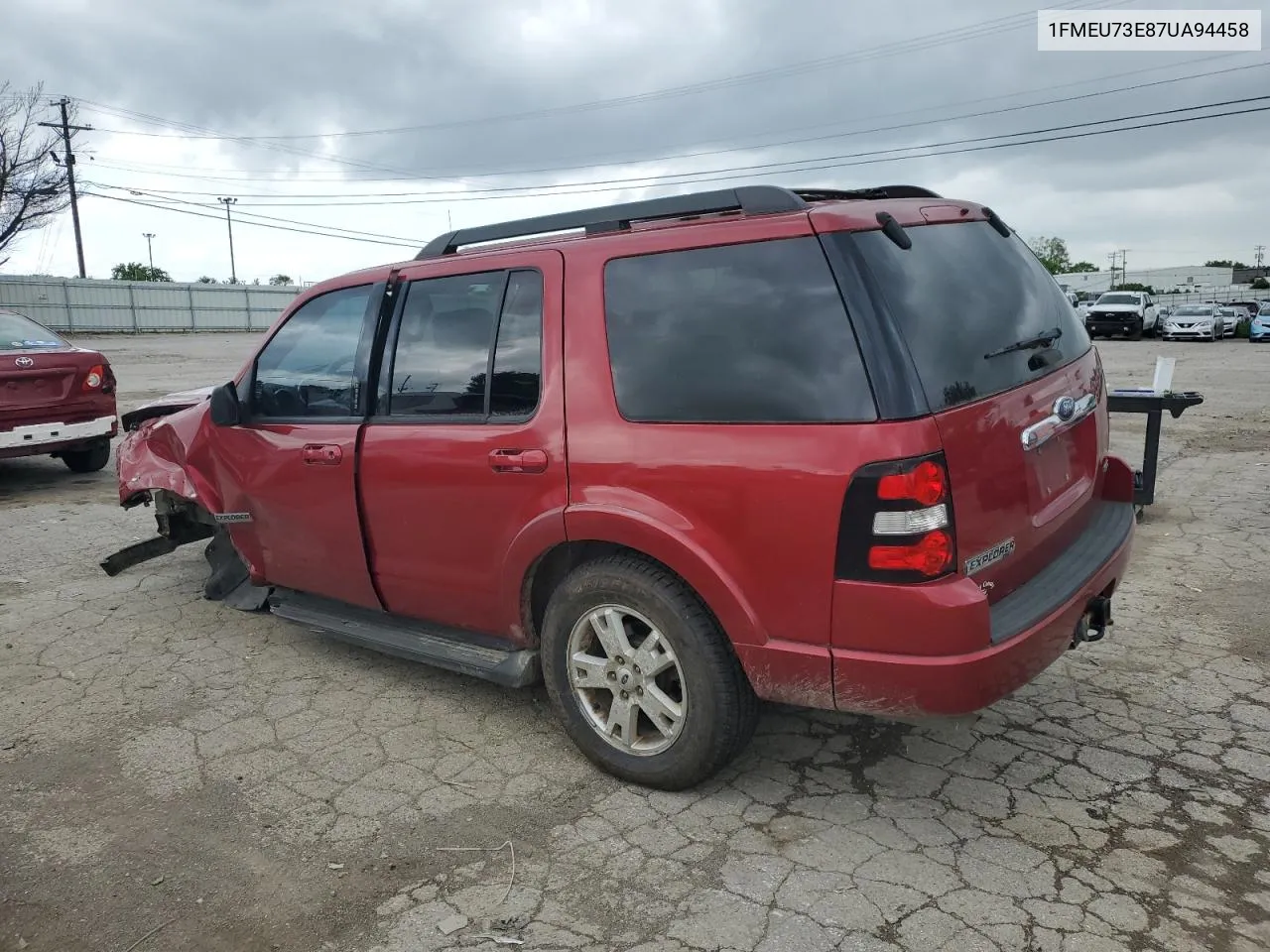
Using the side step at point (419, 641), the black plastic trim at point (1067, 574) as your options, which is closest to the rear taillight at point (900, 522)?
the black plastic trim at point (1067, 574)

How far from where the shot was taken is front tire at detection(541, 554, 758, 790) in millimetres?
2943

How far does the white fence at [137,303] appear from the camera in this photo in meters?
39.9

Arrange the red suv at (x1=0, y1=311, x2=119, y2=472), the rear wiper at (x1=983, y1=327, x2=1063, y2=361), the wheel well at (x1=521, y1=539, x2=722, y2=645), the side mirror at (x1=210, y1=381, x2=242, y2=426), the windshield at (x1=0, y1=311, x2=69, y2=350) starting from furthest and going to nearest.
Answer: the windshield at (x1=0, y1=311, x2=69, y2=350)
the red suv at (x1=0, y1=311, x2=119, y2=472)
the side mirror at (x1=210, y1=381, x2=242, y2=426)
the wheel well at (x1=521, y1=539, x2=722, y2=645)
the rear wiper at (x1=983, y1=327, x2=1063, y2=361)

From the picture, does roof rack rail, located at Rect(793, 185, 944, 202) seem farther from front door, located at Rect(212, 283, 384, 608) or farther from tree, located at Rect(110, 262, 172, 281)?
tree, located at Rect(110, 262, 172, 281)

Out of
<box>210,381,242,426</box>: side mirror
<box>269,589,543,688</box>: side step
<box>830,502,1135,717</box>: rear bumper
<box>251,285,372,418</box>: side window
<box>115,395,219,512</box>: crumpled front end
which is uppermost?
<box>251,285,372,418</box>: side window

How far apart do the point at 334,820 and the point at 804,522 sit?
184 centimetres

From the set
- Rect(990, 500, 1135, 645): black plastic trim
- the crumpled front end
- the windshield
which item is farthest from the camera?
the windshield

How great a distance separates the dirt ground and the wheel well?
0.51 meters

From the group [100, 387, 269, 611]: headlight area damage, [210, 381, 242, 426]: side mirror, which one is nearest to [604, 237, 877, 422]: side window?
[210, 381, 242, 426]: side mirror

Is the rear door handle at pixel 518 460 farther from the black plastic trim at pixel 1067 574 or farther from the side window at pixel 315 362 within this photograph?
the black plastic trim at pixel 1067 574

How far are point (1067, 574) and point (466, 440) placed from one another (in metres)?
2.11

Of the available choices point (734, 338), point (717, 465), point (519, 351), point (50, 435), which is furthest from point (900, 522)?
point (50, 435)

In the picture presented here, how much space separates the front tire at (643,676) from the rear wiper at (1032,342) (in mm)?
1197

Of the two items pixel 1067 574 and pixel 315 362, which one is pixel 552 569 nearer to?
pixel 315 362
